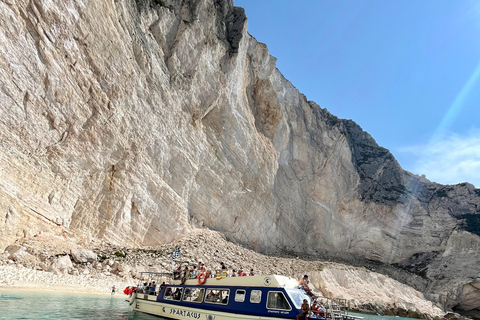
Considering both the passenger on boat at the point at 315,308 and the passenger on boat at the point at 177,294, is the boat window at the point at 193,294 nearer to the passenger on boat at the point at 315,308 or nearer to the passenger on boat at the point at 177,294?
the passenger on boat at the point at 177,294

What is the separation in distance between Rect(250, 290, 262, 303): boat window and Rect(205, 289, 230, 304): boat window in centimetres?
128

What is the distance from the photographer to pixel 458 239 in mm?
56094

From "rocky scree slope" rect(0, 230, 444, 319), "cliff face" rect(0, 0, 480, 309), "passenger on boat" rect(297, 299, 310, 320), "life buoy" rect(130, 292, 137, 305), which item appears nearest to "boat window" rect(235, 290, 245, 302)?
"passenger on boat" rect(297, 299, 310, 320)

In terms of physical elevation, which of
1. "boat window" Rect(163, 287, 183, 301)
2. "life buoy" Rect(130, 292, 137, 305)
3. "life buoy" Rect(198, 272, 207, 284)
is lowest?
"life buoy" Rect(130, 292, 137, 305)

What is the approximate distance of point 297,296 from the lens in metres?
12.2

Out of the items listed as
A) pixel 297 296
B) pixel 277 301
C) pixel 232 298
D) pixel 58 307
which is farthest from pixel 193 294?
pixel 58 307

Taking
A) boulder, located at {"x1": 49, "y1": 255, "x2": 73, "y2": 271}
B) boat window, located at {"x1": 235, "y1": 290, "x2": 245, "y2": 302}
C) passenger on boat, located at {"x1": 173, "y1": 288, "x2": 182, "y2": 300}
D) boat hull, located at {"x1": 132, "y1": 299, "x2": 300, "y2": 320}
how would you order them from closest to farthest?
1. boat hull, located at {"x1": 132, "y1": 299, "x2": 300, "y2": 320}
2. boat window, located at {"x1": 235, "y1": 290, "x2": 245, "y2": 302}
3. passenger on boat, located at {"x1": 173, "y1": 288, "x2": 182, "y2": 300}
4. boulder, located at {"x1": 49, "y1": 255, "x2": 73, "y2": 271}

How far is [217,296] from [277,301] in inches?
125

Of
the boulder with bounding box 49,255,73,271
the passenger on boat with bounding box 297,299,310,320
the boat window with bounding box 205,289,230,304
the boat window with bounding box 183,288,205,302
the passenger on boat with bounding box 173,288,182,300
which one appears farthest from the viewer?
the boulder with bounding box 49,255,73,271

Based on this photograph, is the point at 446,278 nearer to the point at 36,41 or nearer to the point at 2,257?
the point at 2,257

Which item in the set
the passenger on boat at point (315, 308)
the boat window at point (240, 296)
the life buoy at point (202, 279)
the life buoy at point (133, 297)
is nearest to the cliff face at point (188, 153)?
the life buoy at point (133, 297)

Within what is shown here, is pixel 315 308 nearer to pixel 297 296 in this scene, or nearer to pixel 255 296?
pixel 297 296

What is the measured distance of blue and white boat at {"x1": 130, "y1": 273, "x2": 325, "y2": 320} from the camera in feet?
39.5

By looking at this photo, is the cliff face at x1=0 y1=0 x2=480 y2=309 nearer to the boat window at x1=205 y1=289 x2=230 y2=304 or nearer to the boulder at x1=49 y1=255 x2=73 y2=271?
the boulder at x1=49 y1=255 x2=73 y2=271
